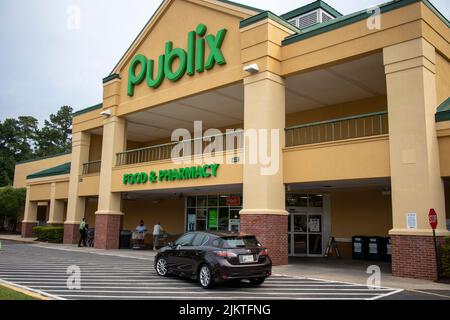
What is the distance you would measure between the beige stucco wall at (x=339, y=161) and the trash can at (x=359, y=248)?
5.06 metres

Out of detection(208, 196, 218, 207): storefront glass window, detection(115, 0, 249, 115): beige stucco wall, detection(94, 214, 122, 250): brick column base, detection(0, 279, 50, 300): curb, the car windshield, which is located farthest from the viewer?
detection(208, 196, 218, 207): storefront glass window

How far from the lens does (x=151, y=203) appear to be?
30.9 m

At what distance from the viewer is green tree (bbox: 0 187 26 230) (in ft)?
130

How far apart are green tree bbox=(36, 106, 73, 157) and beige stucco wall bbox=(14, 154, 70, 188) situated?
31323 mm

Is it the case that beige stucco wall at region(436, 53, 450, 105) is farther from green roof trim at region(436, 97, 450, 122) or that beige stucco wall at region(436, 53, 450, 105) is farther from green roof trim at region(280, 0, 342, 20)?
green roof trim at region(280, 0, 342, 20)

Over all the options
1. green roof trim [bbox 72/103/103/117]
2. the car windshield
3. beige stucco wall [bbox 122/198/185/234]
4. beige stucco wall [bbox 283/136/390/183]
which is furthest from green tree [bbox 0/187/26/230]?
the car windshield

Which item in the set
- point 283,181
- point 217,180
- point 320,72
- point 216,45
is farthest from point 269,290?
point 216,45

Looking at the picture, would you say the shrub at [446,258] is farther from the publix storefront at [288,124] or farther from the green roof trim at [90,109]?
the green roof trim at [90,109]

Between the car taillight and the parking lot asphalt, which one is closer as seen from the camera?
the parking lot asphalt

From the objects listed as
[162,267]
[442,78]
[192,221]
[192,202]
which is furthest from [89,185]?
[442,78]

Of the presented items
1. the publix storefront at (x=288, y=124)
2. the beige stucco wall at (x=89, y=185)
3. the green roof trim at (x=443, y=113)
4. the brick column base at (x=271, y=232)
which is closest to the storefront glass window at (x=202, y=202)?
the publix storefront at (x=288, y=124)


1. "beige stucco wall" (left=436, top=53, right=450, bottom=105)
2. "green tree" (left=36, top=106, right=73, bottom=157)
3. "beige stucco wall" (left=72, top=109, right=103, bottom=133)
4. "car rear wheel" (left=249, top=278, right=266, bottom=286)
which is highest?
"green tree" (left=36, top=106, right=73, bottom=157)

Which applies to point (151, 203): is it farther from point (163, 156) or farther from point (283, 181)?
point (283, 181)

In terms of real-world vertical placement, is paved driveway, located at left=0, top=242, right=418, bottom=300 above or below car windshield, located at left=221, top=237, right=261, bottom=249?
below
